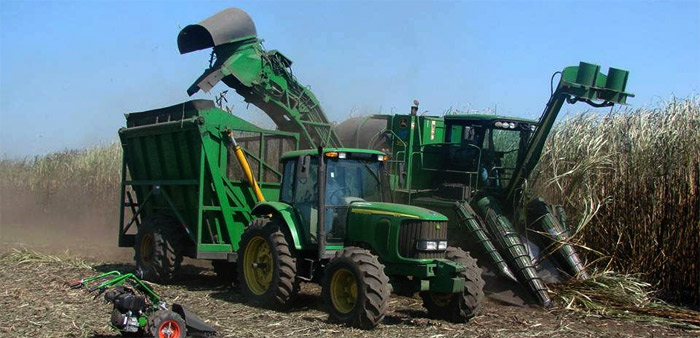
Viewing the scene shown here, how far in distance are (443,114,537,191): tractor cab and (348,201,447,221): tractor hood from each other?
8.38 feet

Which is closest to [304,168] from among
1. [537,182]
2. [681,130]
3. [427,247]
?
[427,247]

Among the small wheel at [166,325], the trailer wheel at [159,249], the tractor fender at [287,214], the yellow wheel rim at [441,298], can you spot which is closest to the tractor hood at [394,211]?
the tractor fender at [287,214]

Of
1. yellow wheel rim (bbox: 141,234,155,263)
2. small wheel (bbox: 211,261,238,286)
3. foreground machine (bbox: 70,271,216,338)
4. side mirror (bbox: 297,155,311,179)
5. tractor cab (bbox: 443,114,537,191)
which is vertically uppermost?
tractor cab (bbox: 443,114,537,191)

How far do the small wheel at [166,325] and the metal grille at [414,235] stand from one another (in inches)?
104

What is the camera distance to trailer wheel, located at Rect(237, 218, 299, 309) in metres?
8.94

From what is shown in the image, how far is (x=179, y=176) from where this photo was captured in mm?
11727

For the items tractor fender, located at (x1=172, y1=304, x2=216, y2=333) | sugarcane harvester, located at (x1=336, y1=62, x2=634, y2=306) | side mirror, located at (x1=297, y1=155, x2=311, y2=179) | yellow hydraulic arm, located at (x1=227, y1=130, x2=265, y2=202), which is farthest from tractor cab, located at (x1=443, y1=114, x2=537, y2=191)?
tractor fender, located at (x1=172, y1=304, x2=216, y2=333)

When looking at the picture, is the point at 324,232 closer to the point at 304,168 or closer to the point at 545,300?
the point at 304,168

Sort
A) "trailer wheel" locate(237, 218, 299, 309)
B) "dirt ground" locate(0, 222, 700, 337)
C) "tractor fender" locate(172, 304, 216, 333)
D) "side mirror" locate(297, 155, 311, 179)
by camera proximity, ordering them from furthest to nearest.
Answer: "trailer wheel" locate(237, 218, 299, 309), "side mirror" locate(297, 155, 311, 179), "dirt ground" locate(0, 222, 700, 337), "tractor fender" locate(172, 304, 216, 333)

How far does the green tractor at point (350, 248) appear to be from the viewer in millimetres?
7953

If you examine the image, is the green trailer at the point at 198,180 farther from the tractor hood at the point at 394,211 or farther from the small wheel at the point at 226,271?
the tractor hood at the point at 394,211

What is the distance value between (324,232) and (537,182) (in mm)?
4581

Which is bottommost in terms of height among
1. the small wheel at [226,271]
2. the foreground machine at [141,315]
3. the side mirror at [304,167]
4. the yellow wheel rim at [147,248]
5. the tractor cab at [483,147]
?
the small wheel at [226,271]

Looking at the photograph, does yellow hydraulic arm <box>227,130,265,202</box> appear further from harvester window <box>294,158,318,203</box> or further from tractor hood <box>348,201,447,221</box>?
tractor hood <box>348,201,447,221</box>
